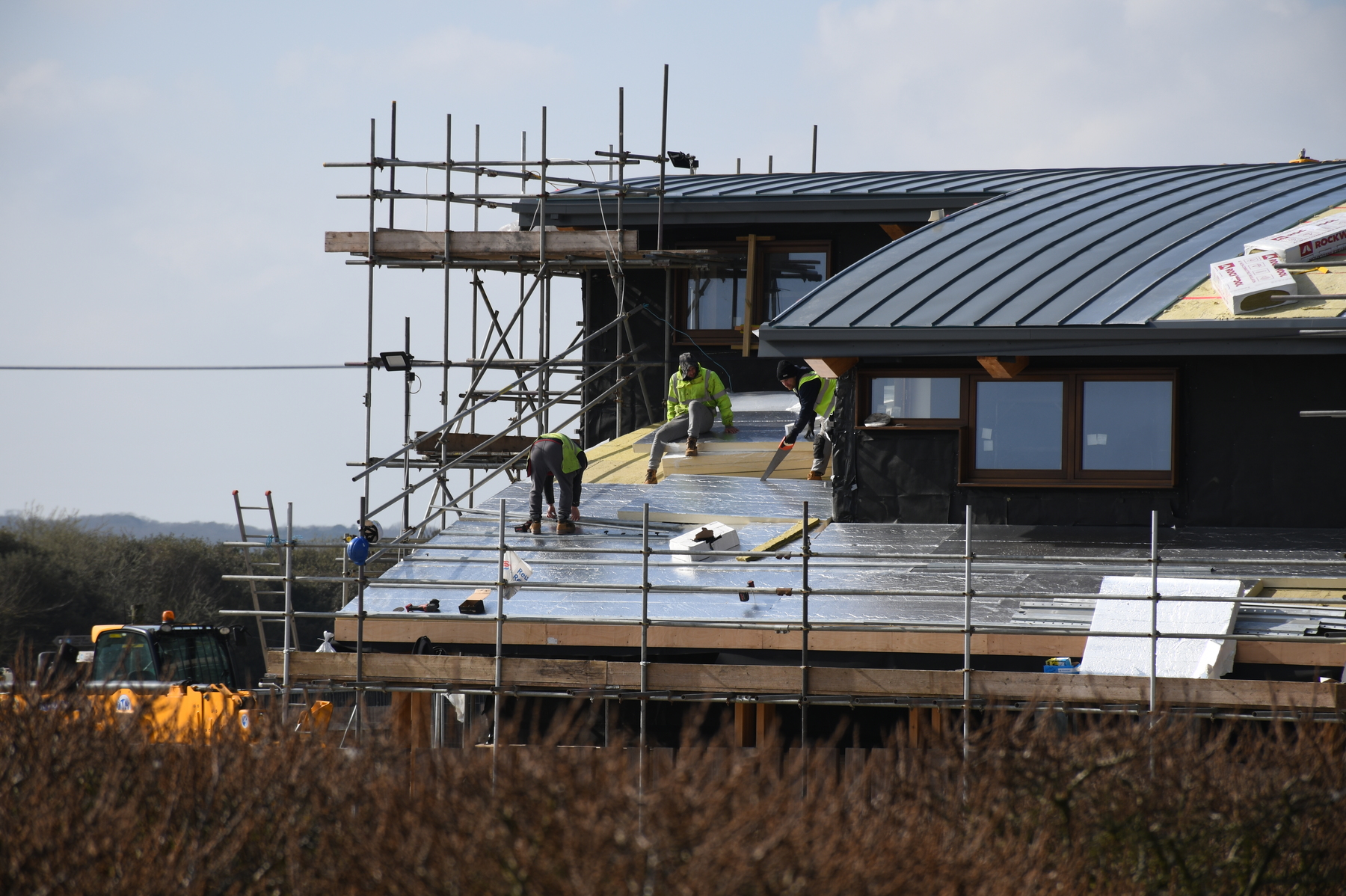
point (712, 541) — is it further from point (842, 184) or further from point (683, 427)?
point (842, 184)

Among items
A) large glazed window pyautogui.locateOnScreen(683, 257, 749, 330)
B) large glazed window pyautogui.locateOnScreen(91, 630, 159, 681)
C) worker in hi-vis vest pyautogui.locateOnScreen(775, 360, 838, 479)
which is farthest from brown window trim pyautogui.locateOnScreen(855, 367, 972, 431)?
large glazed window pyautogui.locateOnScreen(91, 630, 159, 681)

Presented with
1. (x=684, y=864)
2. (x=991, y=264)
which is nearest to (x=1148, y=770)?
(x=684, y=864)

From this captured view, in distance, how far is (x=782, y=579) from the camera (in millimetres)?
13578

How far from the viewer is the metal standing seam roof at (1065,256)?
14367 millimetres

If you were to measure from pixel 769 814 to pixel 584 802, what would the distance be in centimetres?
83

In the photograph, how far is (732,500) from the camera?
16.3 m

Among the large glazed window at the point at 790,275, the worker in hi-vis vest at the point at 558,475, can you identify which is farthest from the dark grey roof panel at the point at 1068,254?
the worker in hi-vis vest at the point at 558,475

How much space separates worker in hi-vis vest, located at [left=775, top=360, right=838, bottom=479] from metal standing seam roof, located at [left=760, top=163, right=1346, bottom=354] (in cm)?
179

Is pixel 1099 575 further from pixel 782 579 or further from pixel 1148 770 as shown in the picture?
pixel 1148 770

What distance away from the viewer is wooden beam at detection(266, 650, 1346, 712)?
10906mm

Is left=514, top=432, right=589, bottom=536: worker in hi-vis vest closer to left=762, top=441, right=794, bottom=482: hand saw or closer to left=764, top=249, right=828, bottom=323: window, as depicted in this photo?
left=762, top=441, right=794, bottom=482: hand saw

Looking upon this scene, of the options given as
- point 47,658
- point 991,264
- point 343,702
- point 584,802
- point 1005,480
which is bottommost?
point 343,702

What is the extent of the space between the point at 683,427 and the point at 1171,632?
783cm

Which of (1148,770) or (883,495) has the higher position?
(883,495)
